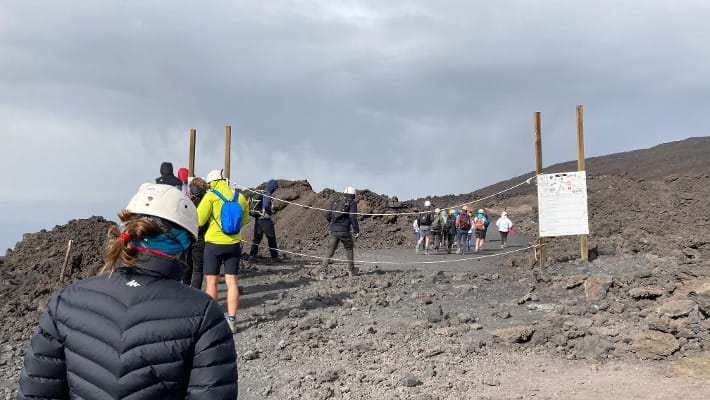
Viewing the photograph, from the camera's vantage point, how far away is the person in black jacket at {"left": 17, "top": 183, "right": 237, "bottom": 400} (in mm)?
2211

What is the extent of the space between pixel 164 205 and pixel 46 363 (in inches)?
28.4

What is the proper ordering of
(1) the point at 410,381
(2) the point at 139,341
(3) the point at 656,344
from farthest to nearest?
1. (3) the point at 656,344
2. (1) the point at 410,381
3. (2) the point at 139,341

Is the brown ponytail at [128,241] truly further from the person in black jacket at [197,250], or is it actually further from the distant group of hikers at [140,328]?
the person in black jacket at [197,250]

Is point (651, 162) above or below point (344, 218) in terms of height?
above

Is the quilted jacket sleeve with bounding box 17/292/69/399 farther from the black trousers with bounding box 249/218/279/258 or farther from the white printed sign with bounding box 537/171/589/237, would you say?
the black trousers with bounding box 249/218/279/258

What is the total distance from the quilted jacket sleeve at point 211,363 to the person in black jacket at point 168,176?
8993mm

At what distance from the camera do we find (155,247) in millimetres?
2305

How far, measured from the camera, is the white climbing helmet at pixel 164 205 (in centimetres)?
238

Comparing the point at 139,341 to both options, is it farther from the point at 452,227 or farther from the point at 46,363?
the point at 452,227

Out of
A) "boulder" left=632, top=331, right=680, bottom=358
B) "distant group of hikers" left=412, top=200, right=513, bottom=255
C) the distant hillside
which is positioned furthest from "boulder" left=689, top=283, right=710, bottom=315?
the distant hillside

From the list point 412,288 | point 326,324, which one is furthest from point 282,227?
point 326,324

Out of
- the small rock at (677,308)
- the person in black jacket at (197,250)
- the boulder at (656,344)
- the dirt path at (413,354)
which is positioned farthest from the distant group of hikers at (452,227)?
the boulder at (656,344)

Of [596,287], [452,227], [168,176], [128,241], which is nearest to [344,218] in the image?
[168,176]

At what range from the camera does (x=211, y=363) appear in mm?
2234
